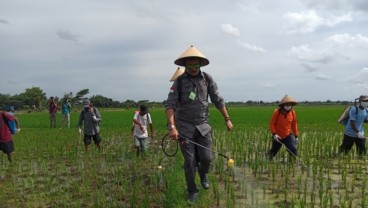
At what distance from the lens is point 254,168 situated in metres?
5.74

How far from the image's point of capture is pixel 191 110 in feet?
13.0

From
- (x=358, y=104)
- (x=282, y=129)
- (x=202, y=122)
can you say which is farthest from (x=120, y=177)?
(x=358, y=104)

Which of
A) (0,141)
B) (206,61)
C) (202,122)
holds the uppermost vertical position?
(206,61)

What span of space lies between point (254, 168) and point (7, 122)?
4546 mm

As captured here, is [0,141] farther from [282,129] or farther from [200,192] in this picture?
[282,129]

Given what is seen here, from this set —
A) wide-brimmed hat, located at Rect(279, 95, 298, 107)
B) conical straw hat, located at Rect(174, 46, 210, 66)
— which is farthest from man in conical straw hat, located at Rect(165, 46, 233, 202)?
wide-brimmed hat, located at Rect(279, 95, 298, 107)

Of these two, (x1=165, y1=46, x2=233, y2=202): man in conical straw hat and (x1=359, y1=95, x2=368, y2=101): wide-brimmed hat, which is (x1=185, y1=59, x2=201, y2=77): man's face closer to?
(x1=165, y1=46, x2=233, y2=202): man in conical straw hat

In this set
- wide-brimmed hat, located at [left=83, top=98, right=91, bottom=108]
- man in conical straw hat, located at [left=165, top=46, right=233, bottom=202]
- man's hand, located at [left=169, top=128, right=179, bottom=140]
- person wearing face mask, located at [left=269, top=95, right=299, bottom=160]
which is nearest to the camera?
man's hand, located at [left=169, top=128, right=179, bottom=140]

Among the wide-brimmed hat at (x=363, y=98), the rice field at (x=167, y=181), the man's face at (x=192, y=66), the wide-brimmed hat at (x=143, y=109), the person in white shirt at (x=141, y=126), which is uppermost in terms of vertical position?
the man's face at (x=192, y=66)

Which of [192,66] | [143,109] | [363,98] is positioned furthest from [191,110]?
[363,98]

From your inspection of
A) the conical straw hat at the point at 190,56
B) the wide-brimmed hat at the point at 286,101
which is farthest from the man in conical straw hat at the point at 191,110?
the wide-brimmed hat at the point at 286,101

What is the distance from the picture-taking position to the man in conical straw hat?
392cm

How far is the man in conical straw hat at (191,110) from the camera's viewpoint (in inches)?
154

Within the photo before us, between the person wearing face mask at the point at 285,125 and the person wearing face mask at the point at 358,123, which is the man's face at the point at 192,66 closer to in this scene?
the person wearing face mask at the point at 285,125
